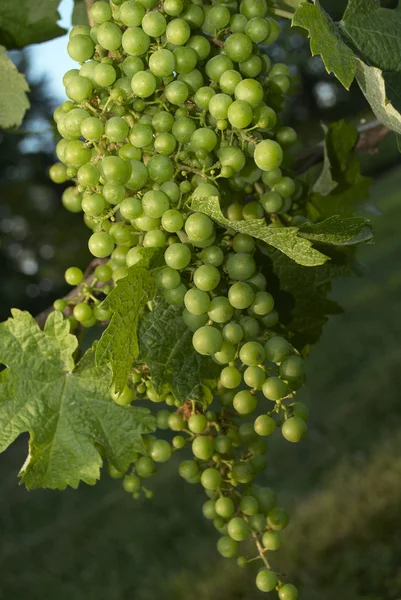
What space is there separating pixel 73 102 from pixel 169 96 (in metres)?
0.12

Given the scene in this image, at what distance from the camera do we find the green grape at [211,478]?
81 centimetres

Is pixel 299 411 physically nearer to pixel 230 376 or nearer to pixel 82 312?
pixel 230 376

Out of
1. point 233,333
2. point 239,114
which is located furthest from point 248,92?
point 233,333

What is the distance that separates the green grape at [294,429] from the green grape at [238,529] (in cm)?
16

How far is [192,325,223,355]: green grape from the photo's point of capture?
66 centimetres

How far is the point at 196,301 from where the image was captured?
0.65 meters

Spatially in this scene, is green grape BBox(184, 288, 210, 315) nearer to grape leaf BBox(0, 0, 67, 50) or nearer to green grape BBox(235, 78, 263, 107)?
green grape BBox(235, 78, 263, 107)

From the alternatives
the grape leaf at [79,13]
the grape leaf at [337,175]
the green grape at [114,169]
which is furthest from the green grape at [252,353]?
the grape leaf at [79,13]

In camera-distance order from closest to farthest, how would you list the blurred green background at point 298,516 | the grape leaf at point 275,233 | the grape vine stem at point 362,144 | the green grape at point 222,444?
the grape leaf at point 275,233, the green grape at point 222,444, the grape vine stem at point 362,144, the blurred green background at point 298,516

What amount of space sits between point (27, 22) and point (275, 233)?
0.63 meters

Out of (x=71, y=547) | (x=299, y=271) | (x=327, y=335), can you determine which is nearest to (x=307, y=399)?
(x=327, y=335)

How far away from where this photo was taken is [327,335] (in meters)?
4.89

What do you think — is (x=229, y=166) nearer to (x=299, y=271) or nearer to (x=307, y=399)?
(x=299, y=271)

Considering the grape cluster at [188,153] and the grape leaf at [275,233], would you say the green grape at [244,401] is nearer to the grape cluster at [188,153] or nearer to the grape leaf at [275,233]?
the grape cluster at [188,153]
